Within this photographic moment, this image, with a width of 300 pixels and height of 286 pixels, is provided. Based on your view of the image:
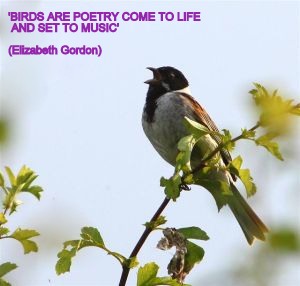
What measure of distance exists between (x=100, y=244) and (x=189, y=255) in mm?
376

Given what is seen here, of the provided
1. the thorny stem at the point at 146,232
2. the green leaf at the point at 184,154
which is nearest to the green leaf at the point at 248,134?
the thorny stem at the point at 146,232

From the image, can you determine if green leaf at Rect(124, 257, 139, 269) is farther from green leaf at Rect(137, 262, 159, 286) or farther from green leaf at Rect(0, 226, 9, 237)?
green leaf at Rect(0, 226, 9, 237)

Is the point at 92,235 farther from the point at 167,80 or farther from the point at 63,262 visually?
the point at 167,80

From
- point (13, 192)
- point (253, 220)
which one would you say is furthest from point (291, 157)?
point (253, 220)

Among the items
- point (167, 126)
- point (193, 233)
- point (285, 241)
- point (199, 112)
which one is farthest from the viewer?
point (199, 112)

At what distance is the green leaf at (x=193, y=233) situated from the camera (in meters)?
2.02

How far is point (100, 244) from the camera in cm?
184

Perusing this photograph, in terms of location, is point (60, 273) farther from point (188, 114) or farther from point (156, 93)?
point (156, 93)

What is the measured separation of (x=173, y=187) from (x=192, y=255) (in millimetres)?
291

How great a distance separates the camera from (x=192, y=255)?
206cm

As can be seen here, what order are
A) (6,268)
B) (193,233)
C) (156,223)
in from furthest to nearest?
1. (193,233)
2. (156,223)
3. (6,268)

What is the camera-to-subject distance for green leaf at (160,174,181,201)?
1.90 metres

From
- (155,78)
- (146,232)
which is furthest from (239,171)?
(155,78)

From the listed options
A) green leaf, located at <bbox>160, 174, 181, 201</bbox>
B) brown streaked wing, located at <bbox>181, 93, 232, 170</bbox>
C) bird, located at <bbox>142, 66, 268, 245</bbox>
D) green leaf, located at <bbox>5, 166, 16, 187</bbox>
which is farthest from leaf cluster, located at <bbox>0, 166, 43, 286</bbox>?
brown streaked wing, located at <bbox>181, 93, 232, 170</bbox>
